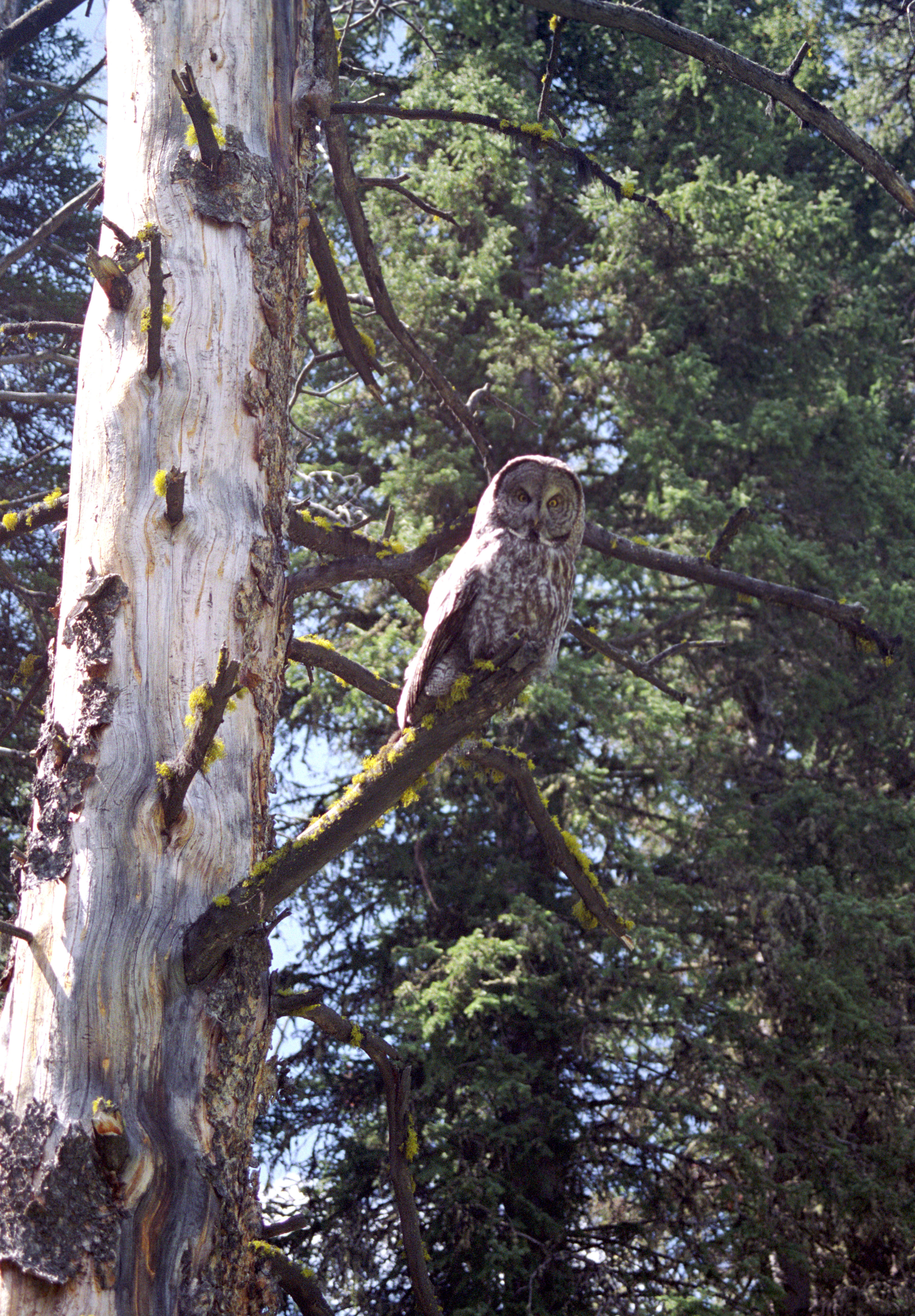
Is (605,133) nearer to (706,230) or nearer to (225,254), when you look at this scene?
(706,230)

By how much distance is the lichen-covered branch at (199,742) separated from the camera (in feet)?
6.86

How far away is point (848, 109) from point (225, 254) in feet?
39.4

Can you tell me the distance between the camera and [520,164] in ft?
34.2

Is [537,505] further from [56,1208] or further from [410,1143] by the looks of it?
[56,1208]

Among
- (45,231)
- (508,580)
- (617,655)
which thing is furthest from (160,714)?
(45,231)

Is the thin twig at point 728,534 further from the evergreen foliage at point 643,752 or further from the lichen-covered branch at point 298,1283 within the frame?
the evergreen foliage at point 643,752

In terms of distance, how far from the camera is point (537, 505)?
4.11 metres

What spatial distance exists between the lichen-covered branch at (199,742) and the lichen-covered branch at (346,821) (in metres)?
Result: 0.22

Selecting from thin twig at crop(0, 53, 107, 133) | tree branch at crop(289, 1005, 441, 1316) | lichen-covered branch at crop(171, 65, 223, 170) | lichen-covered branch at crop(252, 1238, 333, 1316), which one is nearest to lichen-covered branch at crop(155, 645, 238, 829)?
tree branch at crop(289, 1005, 441, 1316)

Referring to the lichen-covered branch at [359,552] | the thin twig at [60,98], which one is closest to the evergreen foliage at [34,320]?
the thin twig at [60,98]

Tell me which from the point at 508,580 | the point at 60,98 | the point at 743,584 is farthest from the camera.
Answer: the point at 60,98

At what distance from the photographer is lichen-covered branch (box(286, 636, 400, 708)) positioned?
→ 3617 millimetres

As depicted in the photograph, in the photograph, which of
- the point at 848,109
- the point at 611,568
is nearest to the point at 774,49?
the point at 848,109

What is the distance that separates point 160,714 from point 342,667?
4.07 feet
